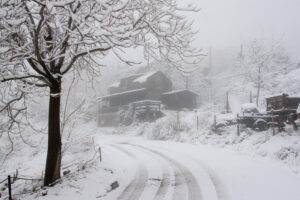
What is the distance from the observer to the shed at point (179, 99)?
42.6 m

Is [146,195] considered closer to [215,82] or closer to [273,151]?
[273,151]

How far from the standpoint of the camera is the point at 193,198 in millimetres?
6480

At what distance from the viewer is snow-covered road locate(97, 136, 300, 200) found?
6.74 metres

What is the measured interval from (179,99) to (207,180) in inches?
1406

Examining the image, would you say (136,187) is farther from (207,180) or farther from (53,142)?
(53,142)

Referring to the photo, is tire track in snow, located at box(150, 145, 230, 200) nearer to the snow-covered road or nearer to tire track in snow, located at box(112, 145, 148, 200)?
the snow-covered road

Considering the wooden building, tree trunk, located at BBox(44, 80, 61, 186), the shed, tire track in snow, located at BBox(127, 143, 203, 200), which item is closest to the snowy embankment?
tire track in snow, located at BBox(127, 143, 203, 200)

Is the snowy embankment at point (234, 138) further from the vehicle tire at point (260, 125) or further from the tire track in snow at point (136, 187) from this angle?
the tire track in snow at point (136, 187)

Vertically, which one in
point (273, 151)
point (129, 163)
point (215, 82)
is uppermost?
point (215, 82)

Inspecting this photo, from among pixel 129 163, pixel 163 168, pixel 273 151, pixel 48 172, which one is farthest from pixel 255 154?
pixel 48 172

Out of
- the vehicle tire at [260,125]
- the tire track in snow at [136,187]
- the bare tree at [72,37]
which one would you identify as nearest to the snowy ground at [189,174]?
the tire track in snow at [136,187]

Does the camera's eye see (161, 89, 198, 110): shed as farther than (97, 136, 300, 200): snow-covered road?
Yes

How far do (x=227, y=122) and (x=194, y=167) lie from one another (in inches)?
370

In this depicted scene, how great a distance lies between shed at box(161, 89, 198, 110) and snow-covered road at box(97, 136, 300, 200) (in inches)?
1210
